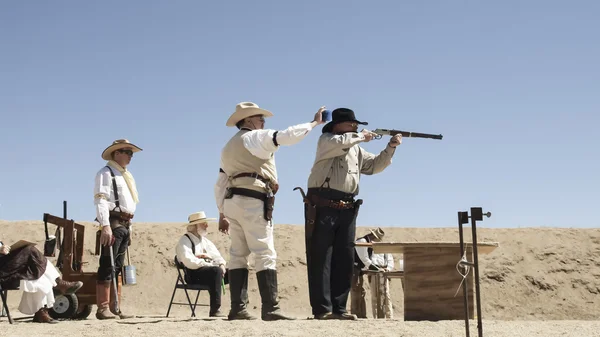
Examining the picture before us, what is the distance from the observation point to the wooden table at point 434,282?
7.44m

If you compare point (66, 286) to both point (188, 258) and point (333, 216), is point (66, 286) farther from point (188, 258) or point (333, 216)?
point (333, 216)

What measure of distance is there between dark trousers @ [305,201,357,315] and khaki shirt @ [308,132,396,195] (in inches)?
9.8

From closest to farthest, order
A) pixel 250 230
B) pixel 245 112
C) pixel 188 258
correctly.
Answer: pixel 250 230 < pixel 245 112 < pixel 188 258

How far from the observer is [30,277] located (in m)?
8.24

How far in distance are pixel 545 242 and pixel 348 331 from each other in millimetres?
12951

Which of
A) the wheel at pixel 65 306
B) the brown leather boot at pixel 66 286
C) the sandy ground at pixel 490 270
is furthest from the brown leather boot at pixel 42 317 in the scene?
the sandy ground at pixel 490 270

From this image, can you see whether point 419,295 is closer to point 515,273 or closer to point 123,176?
point 123,176

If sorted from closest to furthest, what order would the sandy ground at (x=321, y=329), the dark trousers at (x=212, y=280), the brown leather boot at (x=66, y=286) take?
1. the sandy ground at (x=321, y=329)
2. the brown leather boot at (x=66, y=286)
3. the dark trousers at (x=212, y=280)

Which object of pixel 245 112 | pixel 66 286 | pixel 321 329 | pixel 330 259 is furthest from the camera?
pixel 66 286

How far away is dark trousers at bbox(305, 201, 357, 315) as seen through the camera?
7281 mm

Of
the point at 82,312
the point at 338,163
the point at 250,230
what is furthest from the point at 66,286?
the point at 338,163

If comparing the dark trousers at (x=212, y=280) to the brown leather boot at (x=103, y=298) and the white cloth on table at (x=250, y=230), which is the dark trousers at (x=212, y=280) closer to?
the brown leather boot at (x=103, y=298)

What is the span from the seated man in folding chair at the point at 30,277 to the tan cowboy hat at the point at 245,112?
9.01ft

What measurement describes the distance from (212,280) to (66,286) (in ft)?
5.68
